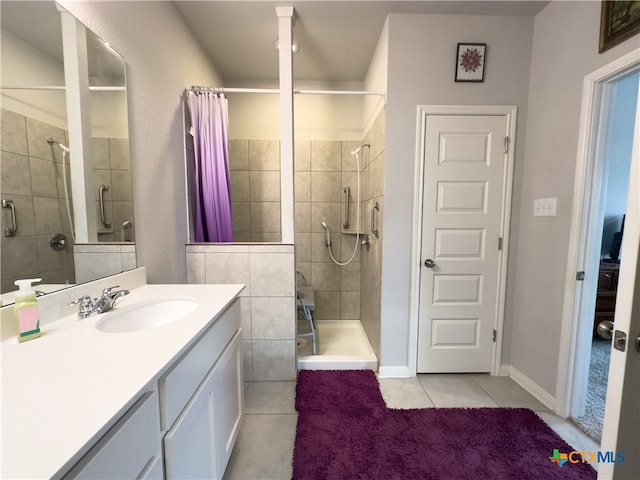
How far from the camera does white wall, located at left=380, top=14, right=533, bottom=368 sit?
1893mm

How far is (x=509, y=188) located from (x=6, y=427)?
8.72 feet

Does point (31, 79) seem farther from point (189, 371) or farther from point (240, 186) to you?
point (240, 186)

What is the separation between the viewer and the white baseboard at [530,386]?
69.1 inches

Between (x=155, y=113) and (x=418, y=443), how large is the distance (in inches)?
102

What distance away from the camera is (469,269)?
205 centimetres

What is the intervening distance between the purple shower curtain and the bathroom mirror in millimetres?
661

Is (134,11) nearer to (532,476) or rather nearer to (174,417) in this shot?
(174,417)

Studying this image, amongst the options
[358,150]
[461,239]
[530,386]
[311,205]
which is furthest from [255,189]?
[530,386]

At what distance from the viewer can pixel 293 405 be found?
5.91ft

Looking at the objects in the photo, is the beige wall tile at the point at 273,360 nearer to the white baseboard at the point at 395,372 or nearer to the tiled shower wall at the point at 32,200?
the white baseboard at the point at 395,372

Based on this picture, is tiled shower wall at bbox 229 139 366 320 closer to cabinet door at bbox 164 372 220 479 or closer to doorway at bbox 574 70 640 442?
doorway at bbox 574 70 640 442

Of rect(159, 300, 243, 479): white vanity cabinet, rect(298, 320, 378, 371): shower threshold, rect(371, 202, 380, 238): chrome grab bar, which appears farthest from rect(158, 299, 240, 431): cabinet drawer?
rect(371, 202, 380, 238): chrome grab bar

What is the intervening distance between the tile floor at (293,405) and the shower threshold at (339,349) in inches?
8.4

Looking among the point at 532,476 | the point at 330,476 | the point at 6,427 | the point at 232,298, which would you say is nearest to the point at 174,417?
the point at 6,427
